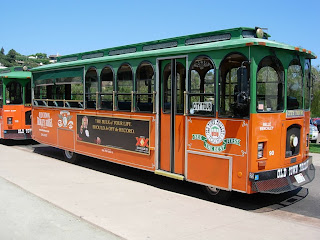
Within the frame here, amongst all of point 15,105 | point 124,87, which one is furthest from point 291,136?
point 15,105

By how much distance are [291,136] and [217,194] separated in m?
1.66

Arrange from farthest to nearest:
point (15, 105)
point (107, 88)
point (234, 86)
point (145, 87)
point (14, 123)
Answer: point (15, 105) < point (14, 123) < point (107, 88) < point (145, 87) < point (234, 86)

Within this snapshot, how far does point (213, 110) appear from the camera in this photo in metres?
6.30

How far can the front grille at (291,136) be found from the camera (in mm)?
6417

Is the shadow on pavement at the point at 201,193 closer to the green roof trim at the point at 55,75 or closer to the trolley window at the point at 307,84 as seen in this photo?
the trolley window at the point at 307,84

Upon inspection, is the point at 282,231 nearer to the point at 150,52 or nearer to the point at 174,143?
the point at 174,143

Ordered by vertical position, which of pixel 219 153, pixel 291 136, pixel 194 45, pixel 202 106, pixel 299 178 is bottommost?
pixel 299 178

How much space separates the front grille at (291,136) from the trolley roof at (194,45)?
53.9 inches

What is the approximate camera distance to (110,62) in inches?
346

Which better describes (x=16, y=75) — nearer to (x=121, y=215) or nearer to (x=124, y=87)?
(x=124, y=87)

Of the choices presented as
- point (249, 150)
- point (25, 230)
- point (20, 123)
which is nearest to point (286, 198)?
point (249, 150)

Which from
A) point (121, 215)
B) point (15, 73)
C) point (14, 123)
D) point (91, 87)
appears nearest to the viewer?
point (121, 215)

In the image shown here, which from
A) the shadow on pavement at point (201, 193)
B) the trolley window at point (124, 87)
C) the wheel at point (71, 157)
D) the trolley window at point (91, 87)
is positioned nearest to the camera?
the shadow on pavement at point (201, 193)

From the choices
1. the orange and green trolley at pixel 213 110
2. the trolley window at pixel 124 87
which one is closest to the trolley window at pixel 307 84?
the orange and green trolley at pixel 213 110
